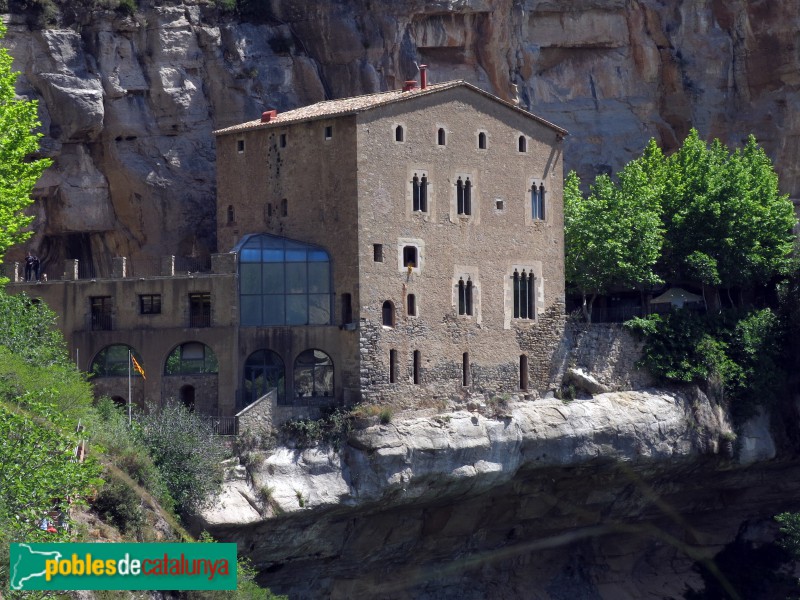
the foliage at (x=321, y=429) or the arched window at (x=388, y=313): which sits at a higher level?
the arched window at (x=388, y=313)

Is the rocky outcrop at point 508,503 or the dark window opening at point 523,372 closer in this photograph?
the rocky outcrop at point 508,503

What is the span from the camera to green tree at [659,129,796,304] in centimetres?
7894

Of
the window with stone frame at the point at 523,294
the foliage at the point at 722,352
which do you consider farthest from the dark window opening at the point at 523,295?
the foliage at the point at 722,352

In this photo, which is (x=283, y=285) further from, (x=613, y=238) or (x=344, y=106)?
(x=613, y=238)

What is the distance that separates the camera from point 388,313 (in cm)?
7081

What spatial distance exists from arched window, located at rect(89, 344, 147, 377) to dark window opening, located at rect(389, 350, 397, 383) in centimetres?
951

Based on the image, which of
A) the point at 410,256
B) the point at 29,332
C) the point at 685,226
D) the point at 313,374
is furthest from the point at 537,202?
the point at 29,332

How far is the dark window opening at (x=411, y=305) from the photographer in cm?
7119

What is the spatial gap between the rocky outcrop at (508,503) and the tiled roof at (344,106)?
12.1 metres

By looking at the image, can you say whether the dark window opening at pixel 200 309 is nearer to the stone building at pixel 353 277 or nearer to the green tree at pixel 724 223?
the stone building at pixel 353 277

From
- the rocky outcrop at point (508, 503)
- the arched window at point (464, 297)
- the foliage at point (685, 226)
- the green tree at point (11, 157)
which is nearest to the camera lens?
the green tree at point (11, 157)

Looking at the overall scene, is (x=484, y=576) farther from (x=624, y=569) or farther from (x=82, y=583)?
(x=82, y=583)

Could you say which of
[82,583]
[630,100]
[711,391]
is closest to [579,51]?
[630,100]

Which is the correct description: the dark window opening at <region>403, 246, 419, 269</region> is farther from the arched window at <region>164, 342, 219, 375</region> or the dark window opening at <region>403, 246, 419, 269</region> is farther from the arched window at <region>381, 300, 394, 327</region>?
the arched window at <region>164, 342, 219, 375</region>
